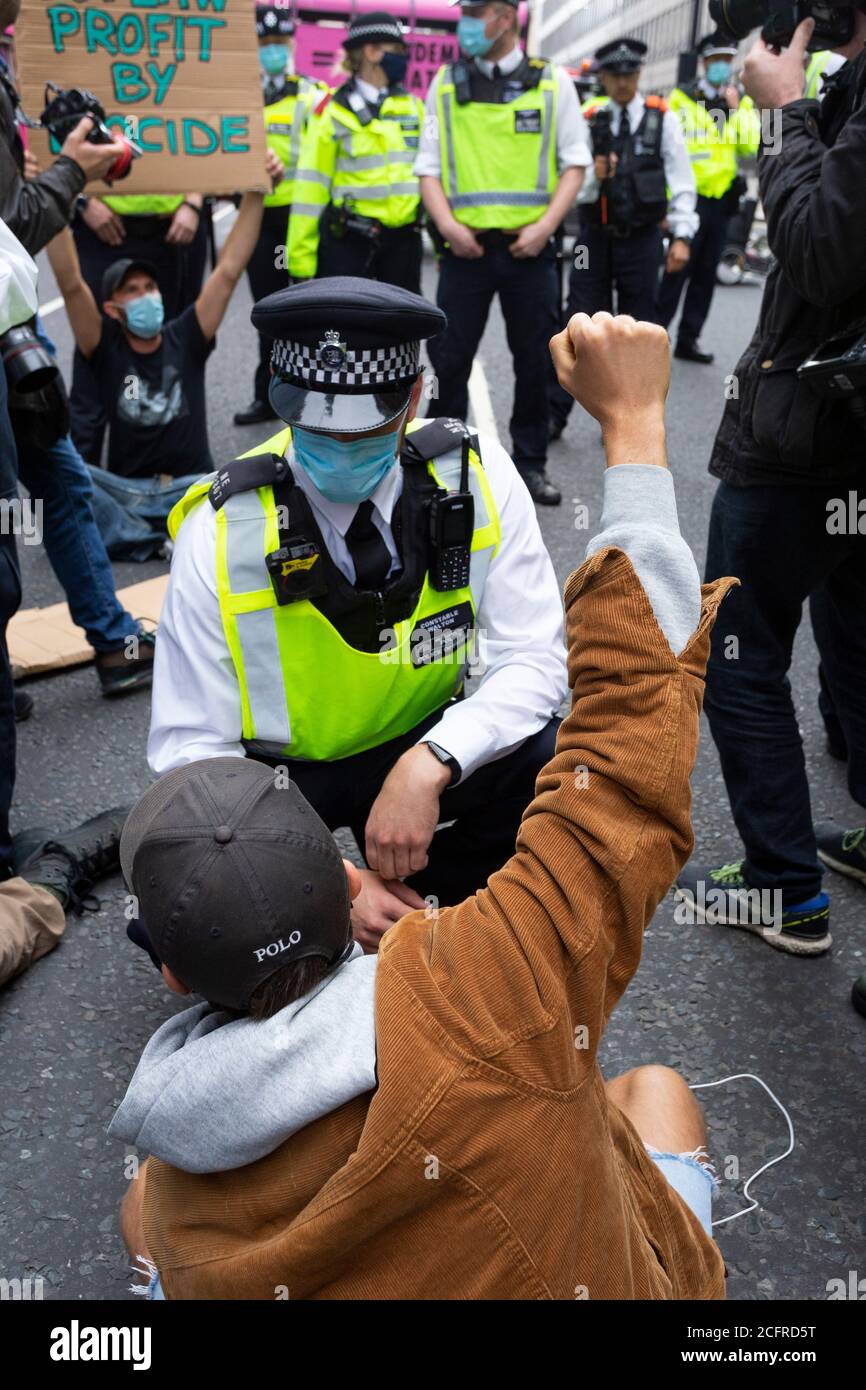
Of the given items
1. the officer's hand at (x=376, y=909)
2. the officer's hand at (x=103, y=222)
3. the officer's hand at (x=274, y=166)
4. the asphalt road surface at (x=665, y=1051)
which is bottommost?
the asphalt road surface at (x=665, y=1051)

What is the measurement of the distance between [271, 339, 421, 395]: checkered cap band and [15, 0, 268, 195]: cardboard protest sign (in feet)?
8.28

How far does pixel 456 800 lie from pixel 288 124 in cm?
649

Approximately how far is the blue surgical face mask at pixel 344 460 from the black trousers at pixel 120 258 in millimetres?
3161

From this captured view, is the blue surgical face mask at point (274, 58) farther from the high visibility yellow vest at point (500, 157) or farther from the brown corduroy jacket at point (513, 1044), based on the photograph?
the brown corduroy jacket at point (513, 1044)

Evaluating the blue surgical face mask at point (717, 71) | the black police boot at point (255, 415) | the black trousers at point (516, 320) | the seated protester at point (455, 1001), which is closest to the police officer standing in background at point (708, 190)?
the blue surgical face mask at point (717, 71)

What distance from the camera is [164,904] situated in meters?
1.19

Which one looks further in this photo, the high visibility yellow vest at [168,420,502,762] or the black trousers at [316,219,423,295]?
the black trousers at [316,219,423,295]

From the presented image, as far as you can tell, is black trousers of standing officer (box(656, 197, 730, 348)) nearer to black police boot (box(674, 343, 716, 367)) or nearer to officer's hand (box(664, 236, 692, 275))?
black police boot (box(674, 343, 716, 367))

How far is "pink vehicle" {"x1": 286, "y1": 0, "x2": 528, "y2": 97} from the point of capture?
51.9ft

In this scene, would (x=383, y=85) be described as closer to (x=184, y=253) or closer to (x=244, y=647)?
(x=184, y=253)

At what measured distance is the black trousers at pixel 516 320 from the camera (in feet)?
17.9

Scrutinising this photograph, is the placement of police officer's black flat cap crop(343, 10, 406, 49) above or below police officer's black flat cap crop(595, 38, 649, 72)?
above

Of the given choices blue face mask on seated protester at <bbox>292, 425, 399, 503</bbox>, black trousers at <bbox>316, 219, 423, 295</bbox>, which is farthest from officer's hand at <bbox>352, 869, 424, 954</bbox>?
black trousers at <bbox>316, 219, 423, 295</bbox>

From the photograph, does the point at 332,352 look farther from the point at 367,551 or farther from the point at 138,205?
the point at 138,205
